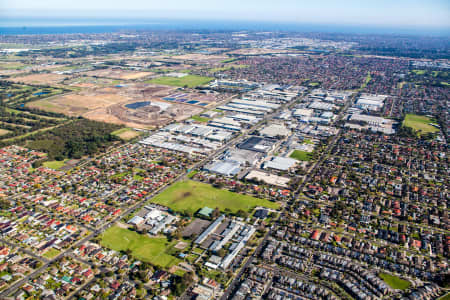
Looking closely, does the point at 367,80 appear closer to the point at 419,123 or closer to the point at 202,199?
the point at 419,123

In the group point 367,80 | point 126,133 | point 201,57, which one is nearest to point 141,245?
point 126,133

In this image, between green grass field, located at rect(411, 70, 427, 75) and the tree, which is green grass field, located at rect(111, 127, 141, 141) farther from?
green grass field, located at rect(411, 70, 427, 75)

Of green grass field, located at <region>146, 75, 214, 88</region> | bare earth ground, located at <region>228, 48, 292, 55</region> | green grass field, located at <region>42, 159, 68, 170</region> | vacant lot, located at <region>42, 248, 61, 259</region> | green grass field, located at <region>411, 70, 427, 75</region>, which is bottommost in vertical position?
vacant lot, located at <region>42, 248, 61, 259</region>

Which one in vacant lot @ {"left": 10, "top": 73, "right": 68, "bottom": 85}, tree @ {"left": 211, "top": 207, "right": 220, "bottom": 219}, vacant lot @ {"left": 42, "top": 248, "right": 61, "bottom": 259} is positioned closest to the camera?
vacant lot @ {"left": 42, "top": 248, "right": 61, "bottom": 259}

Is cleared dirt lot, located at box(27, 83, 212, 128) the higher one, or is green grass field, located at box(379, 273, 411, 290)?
cleared dirt lot, located at box(27, 83, 212, 128)

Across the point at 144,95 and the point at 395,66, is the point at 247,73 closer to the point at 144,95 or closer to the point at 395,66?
the point at 144,95

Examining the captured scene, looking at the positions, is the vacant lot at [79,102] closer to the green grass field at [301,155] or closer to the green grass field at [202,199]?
the green grass field at [202,199]

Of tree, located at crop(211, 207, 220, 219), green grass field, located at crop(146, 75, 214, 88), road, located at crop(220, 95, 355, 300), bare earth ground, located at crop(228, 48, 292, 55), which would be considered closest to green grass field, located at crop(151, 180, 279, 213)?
tree, located at crop(211, 207, 220, 219)
